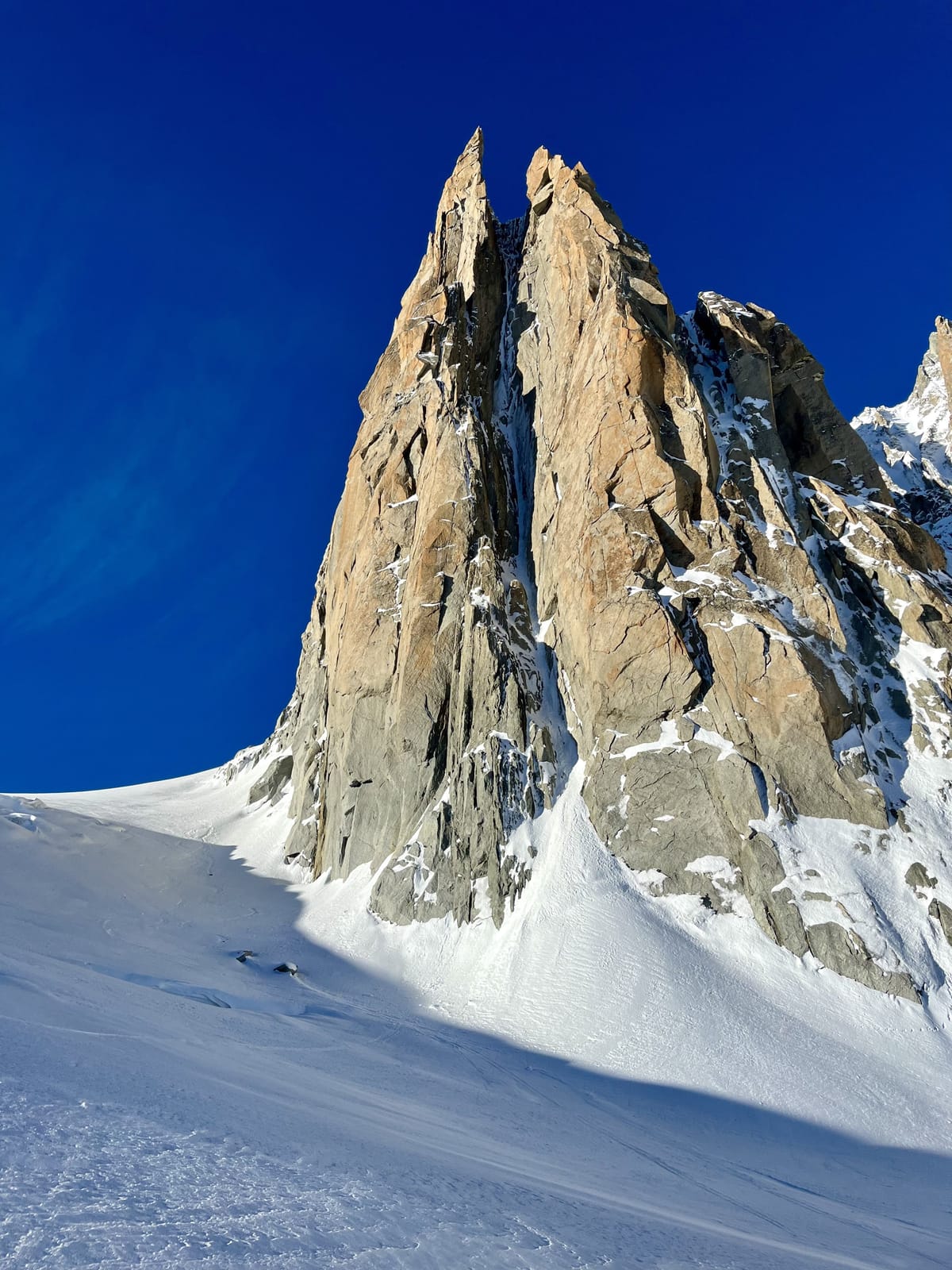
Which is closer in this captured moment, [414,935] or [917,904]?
Answer: [917,904]

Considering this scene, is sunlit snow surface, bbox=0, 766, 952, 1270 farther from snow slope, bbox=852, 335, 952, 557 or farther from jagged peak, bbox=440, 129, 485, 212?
jagged peak, bbox=440, 129, 485, 212

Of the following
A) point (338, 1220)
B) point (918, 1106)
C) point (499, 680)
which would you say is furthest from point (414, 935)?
point (338, 1220)

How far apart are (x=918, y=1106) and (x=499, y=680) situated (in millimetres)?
28314

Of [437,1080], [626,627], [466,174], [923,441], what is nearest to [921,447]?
[923,441]

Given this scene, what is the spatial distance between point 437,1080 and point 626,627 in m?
27.1

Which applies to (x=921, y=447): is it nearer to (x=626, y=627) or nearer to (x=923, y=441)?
(x=923, y=441)

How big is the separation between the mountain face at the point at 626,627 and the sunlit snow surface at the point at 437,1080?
2.23m

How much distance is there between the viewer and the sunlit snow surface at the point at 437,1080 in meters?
6.59

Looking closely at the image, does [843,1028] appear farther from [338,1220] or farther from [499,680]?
[338,1220]

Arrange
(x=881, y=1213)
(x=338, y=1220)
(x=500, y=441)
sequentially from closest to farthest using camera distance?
(x=338, y=1220) < (x=881, y=1213) < (x=500, y=441)

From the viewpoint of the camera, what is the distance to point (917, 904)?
33.1m

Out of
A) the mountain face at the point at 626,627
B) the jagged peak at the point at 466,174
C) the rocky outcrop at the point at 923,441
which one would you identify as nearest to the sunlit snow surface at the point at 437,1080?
the mountain face at the point at 626,627

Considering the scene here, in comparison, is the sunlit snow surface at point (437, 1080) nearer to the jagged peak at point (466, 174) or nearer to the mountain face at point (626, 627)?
the mountain face at point (626, 627)

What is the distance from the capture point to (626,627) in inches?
1683
